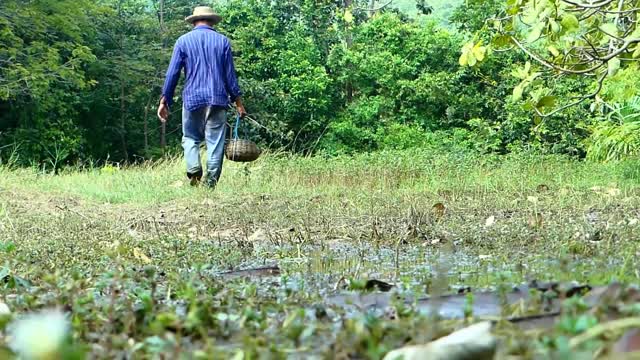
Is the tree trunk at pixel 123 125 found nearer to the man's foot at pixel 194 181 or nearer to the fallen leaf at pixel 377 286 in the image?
the man's foot at pixel 194 181

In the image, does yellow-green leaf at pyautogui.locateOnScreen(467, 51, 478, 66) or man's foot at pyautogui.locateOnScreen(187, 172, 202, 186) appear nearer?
yellow-green leaf at pyautogui.locateOnScreen(467, 51, 478, 66)

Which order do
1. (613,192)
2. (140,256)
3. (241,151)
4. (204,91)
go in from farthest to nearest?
(241,151)
(204,91)
(613,192)
(140,256)

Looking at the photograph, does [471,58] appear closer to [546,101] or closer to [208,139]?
[546,101]

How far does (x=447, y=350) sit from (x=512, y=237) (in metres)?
3.20

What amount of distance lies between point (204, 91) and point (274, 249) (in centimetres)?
539

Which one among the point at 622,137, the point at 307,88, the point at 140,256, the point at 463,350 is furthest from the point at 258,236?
the point at 307,88

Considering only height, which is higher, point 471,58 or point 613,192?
point 471,58

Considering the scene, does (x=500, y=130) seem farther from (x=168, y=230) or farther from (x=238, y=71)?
(x=168, y=230)

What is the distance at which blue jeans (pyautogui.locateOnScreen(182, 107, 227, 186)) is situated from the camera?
9.45 meters

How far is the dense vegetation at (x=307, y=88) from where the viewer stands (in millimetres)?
25688

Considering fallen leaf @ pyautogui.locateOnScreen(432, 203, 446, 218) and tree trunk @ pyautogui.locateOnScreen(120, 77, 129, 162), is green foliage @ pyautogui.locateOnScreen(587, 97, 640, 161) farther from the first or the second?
tree trunk @ pyautogui.locateOnScreen(120, 77, 129, 162)

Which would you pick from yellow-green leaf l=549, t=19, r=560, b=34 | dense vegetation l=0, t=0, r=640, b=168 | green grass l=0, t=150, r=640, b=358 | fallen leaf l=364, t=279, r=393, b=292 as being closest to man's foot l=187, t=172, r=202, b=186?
green grass l=0, t=150, r=640, b=358

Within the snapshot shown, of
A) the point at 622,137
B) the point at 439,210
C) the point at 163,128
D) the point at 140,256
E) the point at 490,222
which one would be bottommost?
the point at 163,128

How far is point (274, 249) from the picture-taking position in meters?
4.25
